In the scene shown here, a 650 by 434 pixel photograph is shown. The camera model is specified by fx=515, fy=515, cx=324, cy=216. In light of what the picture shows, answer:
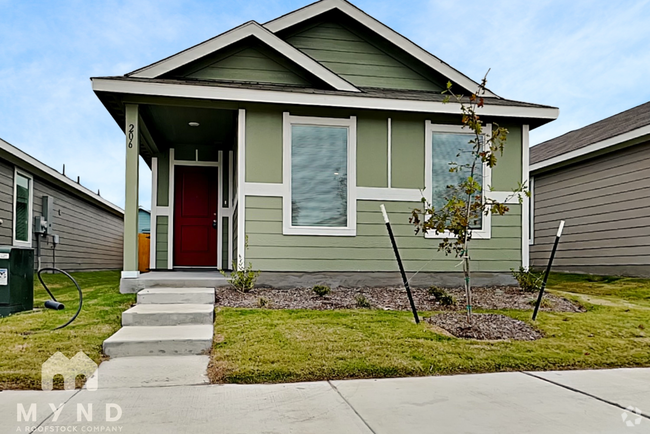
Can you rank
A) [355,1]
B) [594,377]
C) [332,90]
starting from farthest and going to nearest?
[355,1] < [332,90] < [594,377]

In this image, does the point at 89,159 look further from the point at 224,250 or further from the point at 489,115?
the point at 489,115

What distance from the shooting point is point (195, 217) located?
10.2 meters

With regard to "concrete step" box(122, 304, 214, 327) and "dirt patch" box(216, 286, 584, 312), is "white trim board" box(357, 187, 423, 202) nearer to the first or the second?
"dirt patch" box(216, 286, 584, 312)

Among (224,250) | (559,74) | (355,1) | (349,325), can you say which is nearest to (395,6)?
(355,1)

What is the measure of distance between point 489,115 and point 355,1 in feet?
11.3

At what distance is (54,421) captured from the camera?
3018mm

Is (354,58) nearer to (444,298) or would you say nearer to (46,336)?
(444,298)

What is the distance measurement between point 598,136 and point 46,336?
11105 millimetres

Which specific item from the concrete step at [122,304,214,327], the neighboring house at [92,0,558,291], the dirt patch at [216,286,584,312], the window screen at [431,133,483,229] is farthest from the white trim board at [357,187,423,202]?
the concrete step at [122,304,214,327]

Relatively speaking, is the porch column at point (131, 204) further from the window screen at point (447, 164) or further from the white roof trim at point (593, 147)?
the white roof trim at point (593, 147)

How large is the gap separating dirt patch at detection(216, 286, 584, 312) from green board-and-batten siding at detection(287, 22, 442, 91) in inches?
152

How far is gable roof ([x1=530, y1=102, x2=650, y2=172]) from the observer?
9.92 metres

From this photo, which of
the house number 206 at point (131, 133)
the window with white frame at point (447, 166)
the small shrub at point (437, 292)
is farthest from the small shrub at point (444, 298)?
the house number 206 at point (131, 133)

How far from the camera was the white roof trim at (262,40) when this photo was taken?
7.80m
